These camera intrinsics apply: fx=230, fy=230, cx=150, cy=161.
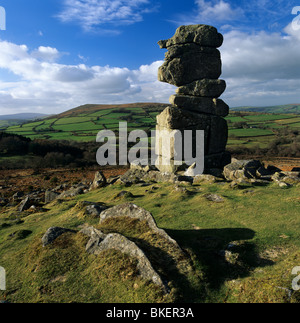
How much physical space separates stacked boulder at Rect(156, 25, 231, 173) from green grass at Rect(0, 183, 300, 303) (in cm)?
1518

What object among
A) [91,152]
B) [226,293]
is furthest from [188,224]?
[91,152]

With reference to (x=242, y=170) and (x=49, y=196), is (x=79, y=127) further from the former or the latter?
(x=242, y=170)

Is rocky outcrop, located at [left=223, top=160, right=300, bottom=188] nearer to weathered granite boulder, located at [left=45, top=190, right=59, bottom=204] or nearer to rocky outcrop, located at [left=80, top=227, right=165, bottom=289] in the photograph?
rocky outcrop, located at [left=80, top=227, right=165, bottom=289]

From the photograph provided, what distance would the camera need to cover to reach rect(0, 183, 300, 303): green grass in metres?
7.69

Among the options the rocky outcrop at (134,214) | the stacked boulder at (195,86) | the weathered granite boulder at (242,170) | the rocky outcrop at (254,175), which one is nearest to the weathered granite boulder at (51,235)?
the rocky outcrop at (134,214)

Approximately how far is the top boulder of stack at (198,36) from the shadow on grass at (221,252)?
2513 centimetres

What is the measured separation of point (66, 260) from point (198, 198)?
11057 mm

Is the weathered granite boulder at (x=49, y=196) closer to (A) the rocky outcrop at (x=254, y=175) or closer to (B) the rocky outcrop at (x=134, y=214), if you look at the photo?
(B) the rocky outcrop at (x=134, y=214)

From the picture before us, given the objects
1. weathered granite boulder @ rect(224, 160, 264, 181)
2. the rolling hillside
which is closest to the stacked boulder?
weathered granite boulder @ rect(224, 160, 264, 181)

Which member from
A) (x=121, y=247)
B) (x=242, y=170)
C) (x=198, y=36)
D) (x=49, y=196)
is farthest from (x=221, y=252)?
(x=198, y=36)

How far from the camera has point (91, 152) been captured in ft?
230

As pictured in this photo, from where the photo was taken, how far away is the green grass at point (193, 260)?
25.2 ft

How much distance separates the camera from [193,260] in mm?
8961
